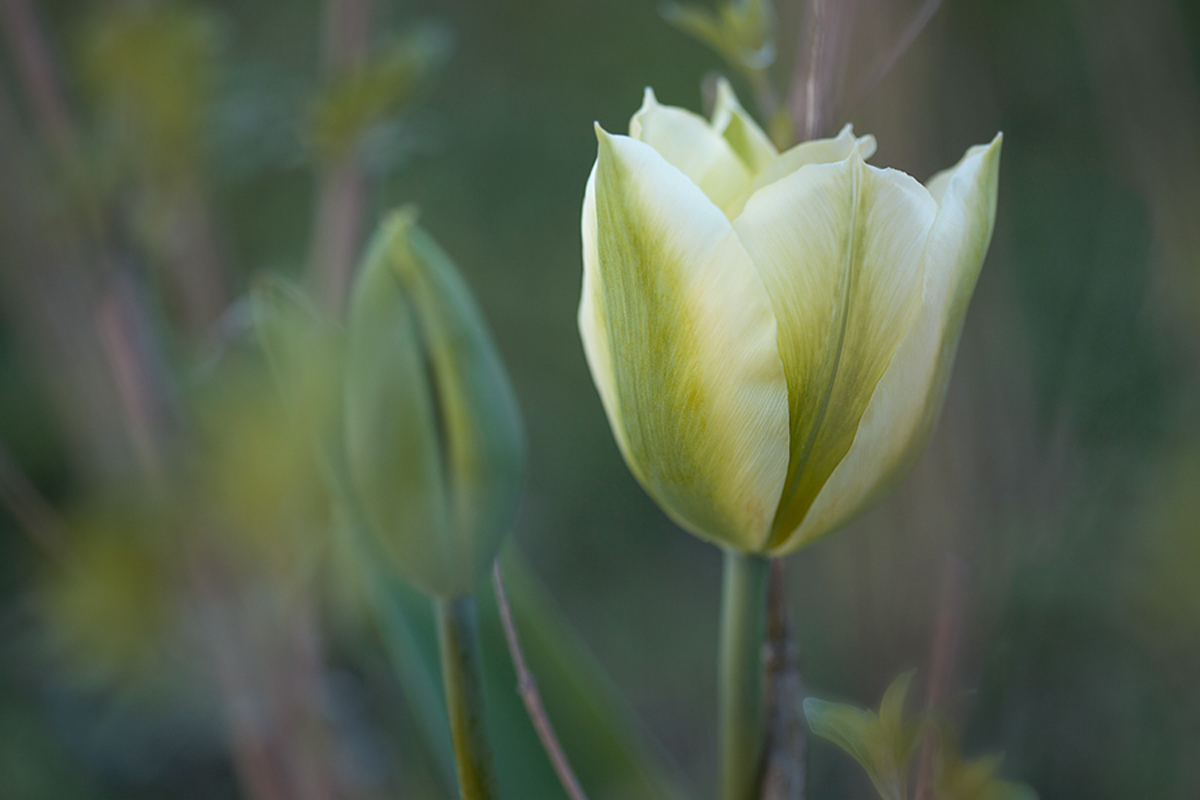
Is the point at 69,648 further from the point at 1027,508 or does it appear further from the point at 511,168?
the point at 511,168

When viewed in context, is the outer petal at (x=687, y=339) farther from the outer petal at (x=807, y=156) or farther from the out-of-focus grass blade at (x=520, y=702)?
the out-of-focus grass blade at (x=520, y=702)

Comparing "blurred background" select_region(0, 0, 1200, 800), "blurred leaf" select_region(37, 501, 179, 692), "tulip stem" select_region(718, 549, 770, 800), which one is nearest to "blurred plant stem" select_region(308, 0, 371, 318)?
"blurred background" select_region(0, 0, 1200, 800)

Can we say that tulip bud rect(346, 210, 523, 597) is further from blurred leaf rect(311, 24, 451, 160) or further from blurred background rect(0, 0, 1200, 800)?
blurred leaf rect(311, 24, 451, 160)

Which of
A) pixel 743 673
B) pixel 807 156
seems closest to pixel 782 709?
pixel 743 673

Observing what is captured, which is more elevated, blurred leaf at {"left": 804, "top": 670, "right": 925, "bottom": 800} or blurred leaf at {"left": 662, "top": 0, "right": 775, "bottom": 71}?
blurred leaf at {"left": 662, "top": 0, "right": 775, "bottom": 71}

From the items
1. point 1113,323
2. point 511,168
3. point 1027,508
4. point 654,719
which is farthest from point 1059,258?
point 511,168

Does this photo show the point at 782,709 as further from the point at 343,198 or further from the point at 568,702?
the point at 343,198

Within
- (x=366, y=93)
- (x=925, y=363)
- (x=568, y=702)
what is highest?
(x=366, y=93)
